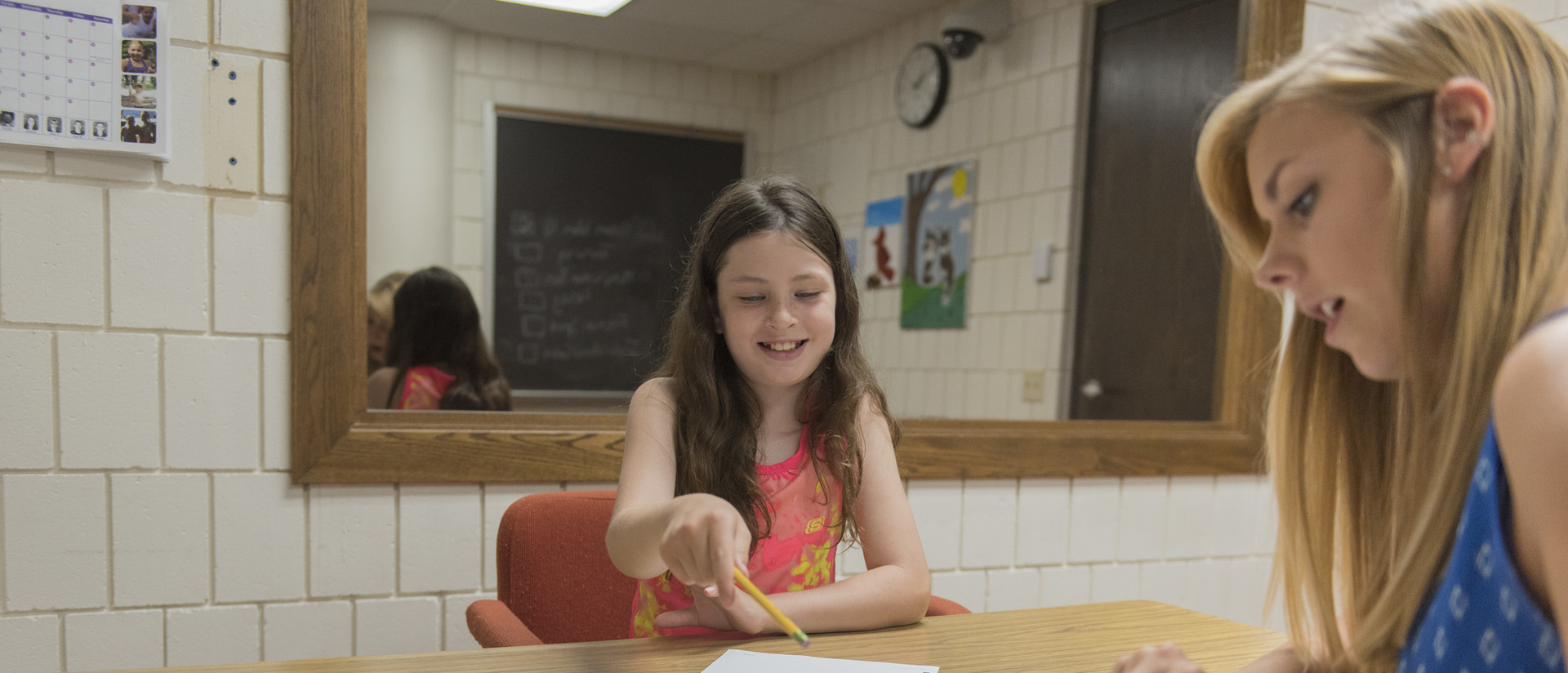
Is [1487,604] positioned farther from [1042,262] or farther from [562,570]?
[1042,262]

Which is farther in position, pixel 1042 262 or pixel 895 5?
pixel 895 5

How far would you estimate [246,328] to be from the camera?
1.66 meters

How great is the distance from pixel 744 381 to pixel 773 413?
0.20ft

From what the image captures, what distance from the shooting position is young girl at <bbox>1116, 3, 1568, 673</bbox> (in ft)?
1.78

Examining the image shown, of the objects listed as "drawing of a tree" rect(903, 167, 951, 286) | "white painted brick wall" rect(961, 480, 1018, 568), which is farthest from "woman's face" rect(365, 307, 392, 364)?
"drawing of a tree" rect(903, 167, 951, 286)

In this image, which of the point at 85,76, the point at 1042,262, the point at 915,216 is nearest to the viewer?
the point at 85,76

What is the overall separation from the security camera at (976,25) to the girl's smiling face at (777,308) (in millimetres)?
2517

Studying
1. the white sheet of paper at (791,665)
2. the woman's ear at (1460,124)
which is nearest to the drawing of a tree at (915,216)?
the white sheet of paper at (791,665)

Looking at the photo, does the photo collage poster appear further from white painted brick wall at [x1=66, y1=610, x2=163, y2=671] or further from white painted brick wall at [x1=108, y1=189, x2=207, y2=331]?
white painted brick wall at [x1=66, y1=610, x2=163, y2=671]

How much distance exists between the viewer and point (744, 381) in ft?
4.34

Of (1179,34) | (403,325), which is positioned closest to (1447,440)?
(403,325)

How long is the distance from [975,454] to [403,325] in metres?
1.35

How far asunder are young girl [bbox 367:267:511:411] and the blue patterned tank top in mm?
1733

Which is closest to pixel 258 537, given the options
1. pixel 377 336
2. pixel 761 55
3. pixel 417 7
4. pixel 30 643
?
pixel 30 643
